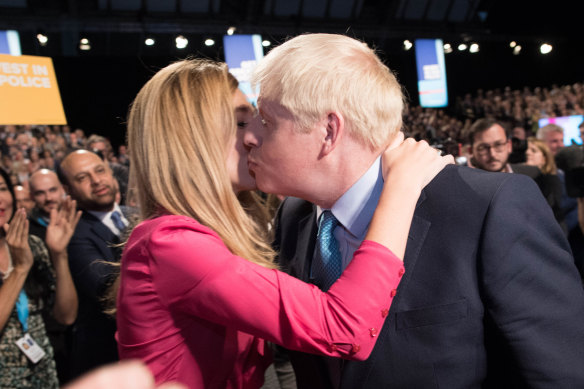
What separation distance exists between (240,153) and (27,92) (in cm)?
236

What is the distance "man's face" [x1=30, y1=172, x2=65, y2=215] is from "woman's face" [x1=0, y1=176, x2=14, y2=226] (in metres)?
1.20

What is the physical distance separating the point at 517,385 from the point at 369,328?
354 mm

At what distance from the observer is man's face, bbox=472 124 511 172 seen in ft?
13.1

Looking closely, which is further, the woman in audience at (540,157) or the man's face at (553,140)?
the man's face at (553,140)

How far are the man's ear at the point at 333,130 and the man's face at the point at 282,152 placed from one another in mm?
21

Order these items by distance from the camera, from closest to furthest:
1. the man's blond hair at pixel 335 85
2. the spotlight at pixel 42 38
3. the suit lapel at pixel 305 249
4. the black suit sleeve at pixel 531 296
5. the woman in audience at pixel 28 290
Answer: the black suit sleeve at pixel 531 296 < the man's blond hair at pixel 335 85 < the suit lapel at pixel 305 249 < the woman in audience at pixel 28 290 < the spotlight at pixel 42 38

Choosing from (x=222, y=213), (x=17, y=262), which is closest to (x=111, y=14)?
(x=17, y=262)

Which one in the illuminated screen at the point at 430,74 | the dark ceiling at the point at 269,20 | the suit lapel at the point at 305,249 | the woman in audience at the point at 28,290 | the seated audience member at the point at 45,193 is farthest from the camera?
the dark ceiling at the point at 269,20

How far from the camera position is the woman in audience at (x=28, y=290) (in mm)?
2459

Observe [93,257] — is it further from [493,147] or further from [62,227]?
[493,147]

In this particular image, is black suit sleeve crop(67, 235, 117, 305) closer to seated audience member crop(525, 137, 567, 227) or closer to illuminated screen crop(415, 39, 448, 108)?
seated audience member crop(525, 137, 567, 227)

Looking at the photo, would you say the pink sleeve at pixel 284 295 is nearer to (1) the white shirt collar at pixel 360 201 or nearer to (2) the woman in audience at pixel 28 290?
(1) the white shirt collar at pixel 360 201

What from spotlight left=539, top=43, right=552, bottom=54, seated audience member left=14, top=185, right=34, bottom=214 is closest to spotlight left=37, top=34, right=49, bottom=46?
seated audience member left=14, top=185, right=34, bottom=214

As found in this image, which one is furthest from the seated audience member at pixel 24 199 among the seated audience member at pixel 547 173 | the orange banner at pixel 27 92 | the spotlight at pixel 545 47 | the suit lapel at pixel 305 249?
the spotlight at pixel 545 47
